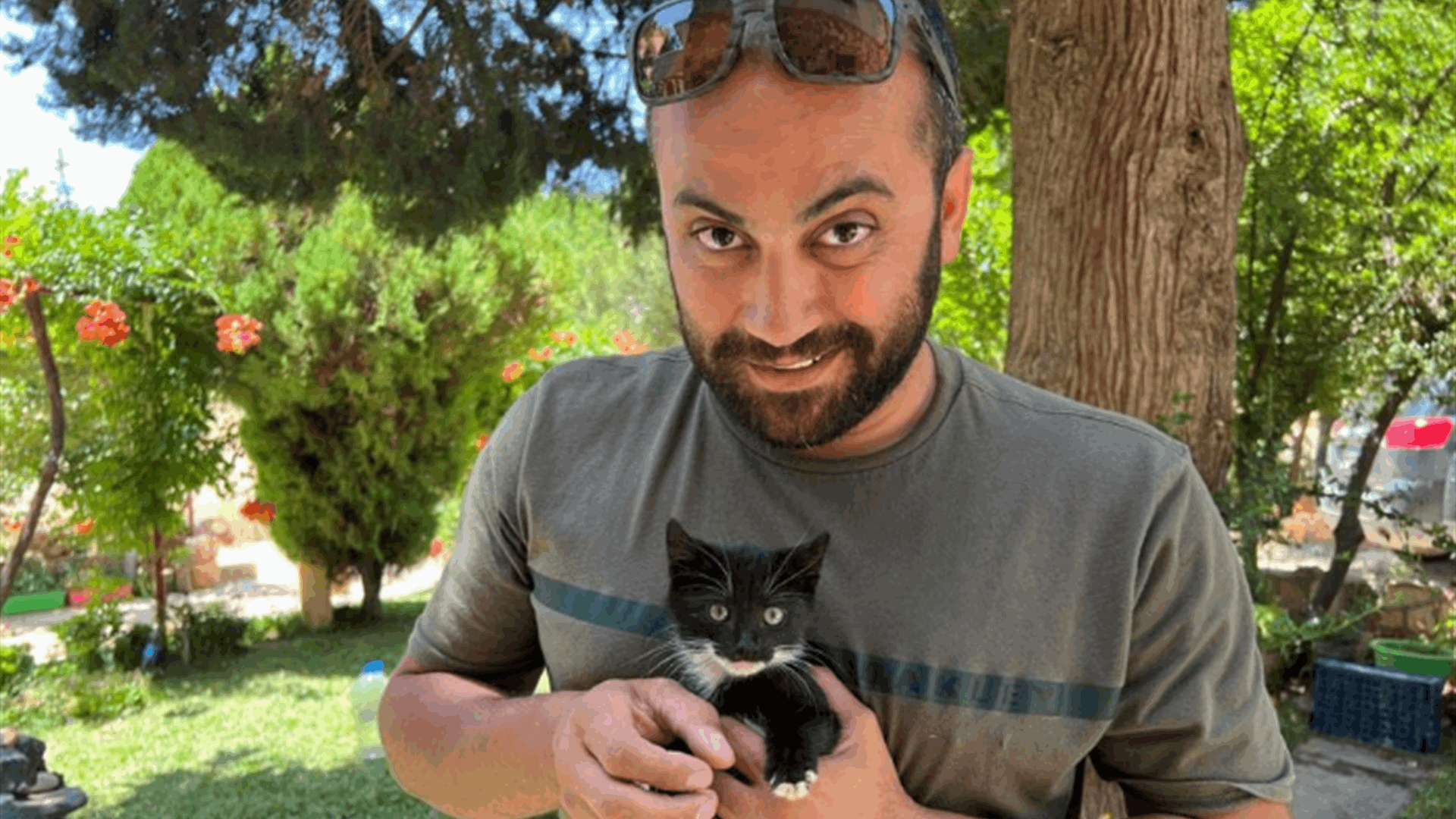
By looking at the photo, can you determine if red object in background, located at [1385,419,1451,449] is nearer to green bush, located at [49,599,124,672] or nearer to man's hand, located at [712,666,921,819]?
man's hand, located at [712,666,921,819]

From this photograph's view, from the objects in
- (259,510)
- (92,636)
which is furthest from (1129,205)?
(92,636)

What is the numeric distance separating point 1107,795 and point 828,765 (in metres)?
2.61

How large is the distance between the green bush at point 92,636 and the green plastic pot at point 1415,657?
10751mm

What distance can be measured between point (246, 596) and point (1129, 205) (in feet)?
47.6

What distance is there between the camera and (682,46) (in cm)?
128

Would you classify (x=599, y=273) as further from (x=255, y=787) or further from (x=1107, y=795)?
(x=1107, y=795)

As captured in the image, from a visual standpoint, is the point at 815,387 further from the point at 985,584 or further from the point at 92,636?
the point at 92,636

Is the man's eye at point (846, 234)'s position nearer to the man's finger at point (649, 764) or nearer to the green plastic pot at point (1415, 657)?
the man's finger at point (649, 764)

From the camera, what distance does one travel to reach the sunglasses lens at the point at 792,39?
48.1 inches

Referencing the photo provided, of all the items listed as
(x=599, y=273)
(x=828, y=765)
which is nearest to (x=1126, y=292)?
(x=828, y=765)

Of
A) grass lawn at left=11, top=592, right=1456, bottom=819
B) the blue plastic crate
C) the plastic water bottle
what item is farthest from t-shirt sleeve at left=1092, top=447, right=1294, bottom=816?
the plastic water bottle

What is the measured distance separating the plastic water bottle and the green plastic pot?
7347mm

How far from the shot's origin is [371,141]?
459 cm

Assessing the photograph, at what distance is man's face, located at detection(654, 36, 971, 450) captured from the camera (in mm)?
1200
